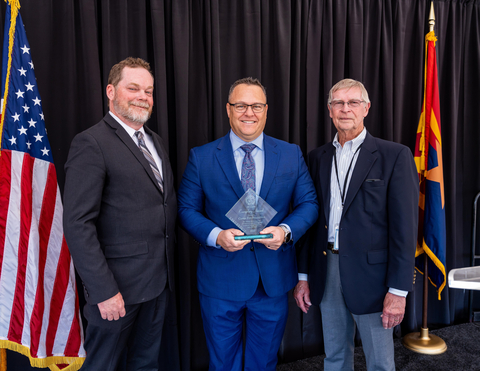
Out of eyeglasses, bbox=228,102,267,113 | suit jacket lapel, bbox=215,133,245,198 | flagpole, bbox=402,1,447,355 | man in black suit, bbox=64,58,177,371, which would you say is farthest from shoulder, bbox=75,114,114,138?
flagpole, bbox=402,1,447,355

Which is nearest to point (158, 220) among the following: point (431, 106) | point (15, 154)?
point (15, 154)

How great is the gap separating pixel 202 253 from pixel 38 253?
3.23ft

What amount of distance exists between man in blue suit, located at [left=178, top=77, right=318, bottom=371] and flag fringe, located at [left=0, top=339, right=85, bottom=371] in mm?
860

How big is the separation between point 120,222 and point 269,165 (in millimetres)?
906

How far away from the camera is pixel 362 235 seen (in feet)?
6.14

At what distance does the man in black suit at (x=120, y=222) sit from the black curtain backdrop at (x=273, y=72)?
0.68m

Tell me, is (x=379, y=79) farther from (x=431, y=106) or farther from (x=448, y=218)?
(x=448, y=218)

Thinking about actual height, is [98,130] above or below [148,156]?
above

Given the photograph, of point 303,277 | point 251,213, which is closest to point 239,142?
point 251,213

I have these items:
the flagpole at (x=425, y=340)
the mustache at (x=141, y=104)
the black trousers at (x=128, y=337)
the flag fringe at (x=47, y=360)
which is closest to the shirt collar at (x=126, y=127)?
the mustache at (x=141, y=104)

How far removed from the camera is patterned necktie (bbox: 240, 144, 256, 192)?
75.8 inches

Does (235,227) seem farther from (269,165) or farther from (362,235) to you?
(362,235)

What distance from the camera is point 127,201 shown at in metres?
1.73

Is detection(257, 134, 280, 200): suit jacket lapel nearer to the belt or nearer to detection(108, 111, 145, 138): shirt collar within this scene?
the belt
